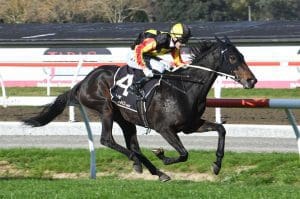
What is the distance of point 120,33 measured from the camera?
32.9m

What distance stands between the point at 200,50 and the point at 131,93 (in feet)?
3.39

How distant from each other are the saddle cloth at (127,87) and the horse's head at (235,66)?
0.85m

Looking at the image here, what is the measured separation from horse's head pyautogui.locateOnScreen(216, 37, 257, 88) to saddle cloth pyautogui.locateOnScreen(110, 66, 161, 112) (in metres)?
0.85

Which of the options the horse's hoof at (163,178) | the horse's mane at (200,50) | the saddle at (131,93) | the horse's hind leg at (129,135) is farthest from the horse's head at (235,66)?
the horse's hind leg at (129,135)

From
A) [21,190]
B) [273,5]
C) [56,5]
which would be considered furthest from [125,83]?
[273,5]

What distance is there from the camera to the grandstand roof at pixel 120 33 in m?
29.3

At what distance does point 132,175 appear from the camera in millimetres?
11375

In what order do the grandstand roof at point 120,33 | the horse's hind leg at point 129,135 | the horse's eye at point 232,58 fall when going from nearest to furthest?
the horse's eye at point 232,58 < the horse's hind leg at point 129,135 < the grandstand roof at point 120,33

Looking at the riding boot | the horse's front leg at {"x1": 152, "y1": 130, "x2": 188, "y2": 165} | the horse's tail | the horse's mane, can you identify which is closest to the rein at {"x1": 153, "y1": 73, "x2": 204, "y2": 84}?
the riding boot

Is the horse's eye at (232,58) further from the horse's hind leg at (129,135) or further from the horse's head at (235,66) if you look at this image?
the horse's hind leg at (129,135)

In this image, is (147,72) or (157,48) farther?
(157,48)

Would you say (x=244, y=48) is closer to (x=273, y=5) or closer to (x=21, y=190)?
(x=21, y=190)

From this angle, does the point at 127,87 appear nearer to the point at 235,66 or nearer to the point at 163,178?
the point at 163,178

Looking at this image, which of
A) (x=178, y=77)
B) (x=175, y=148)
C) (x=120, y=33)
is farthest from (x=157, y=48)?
(x=120, y=33)
